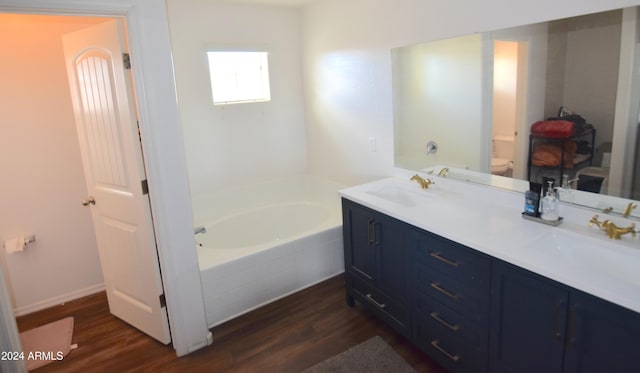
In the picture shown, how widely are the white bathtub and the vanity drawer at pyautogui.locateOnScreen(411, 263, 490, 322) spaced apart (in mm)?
1098

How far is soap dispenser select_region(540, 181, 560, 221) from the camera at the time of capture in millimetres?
1889

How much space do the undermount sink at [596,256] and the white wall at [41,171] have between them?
3.31 m

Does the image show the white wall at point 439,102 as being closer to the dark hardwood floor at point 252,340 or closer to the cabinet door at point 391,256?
the cabinet door at point 391,256

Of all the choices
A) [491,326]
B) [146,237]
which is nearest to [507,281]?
[491,326]

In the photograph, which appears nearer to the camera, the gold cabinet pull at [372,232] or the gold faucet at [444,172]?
the gold cabinet pull at [372,232]

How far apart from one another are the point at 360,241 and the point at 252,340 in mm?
969

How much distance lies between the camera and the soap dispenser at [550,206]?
1889 mm

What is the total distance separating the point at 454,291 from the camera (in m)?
1.90

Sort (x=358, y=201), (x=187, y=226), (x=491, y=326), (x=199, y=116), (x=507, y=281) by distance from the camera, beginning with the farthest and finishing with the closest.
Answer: (x=199, y=116) < (x=358, y=201) < (x=187, y=226) < (x=491, y=326) < (x=507, y=281)

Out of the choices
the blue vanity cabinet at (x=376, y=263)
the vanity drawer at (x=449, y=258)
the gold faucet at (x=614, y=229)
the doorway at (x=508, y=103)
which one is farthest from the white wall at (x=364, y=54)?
the vanity drawer at (x=449, y=258)

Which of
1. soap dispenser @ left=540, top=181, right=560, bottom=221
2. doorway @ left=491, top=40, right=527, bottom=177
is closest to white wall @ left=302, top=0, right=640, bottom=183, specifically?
doorway @ left=491, top=40, right=527, bottom=177

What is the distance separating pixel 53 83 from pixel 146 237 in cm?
154

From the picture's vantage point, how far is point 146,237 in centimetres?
233

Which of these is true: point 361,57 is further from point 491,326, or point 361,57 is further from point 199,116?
point 491,326
